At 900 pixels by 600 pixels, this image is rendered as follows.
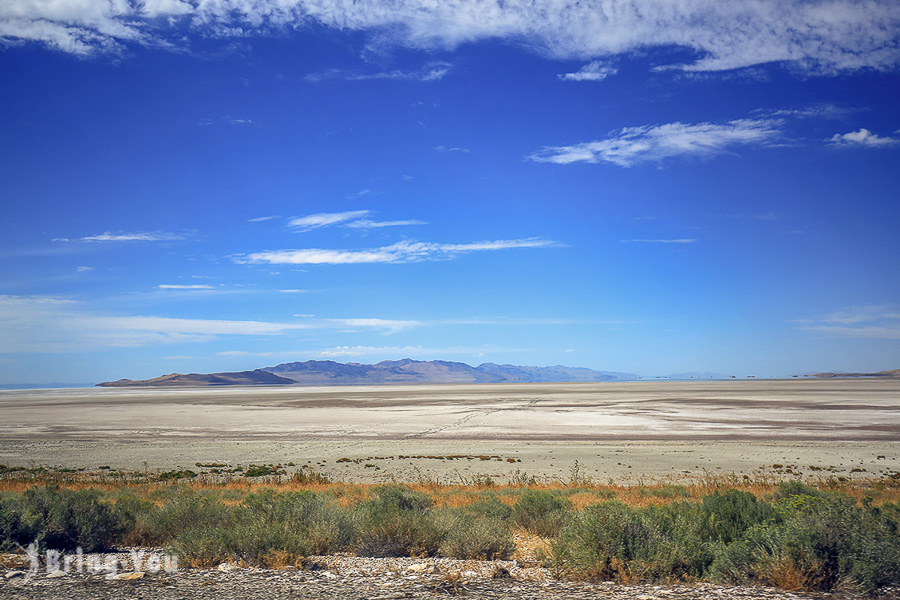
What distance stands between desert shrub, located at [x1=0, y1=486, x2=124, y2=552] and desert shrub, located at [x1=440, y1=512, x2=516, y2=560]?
5663mm

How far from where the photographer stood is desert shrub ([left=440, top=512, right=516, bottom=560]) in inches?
320

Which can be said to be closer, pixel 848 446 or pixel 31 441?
pixel 848 446

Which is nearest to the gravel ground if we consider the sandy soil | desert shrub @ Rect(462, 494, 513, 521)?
desert shrub @ Rect(462, 494, 513, 521)

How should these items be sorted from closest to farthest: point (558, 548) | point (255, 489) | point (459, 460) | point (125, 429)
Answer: point (558, 548)
point (255, 489)
point (459, 460)
point (125, 429)

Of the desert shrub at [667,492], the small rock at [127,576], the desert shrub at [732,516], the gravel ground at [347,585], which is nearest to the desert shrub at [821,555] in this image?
the gravel ground at [347,585]

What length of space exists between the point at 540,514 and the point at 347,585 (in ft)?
16.3

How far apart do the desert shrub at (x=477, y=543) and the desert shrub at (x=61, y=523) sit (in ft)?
18.6

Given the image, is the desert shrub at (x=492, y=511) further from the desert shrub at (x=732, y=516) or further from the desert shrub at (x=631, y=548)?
the desert shrub at (x=732, y=516)

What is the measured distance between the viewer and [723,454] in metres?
28.1

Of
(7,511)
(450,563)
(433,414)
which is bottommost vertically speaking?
(433,414)

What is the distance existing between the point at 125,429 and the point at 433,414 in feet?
94.3

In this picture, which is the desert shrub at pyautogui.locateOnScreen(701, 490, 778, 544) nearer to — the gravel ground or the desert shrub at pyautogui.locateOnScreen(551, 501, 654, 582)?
the desert shrub at pyautogui.locateOnScreen(551, 501, 654, 582)

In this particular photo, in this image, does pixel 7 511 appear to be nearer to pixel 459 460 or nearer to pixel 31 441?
pixel 459 460

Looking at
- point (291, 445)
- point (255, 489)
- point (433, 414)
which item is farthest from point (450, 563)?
point (433, 414)
